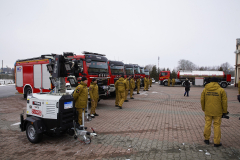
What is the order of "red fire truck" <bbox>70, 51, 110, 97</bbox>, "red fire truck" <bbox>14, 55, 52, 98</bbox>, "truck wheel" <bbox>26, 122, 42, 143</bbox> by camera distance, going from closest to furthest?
"truck wheel" <bbox>26, 122, 42, 143</bbox>
"red fire truck" <bbox>70, 51, 110, 97</bbox>
"red fire truck" <bbox>14, 55, 52, 98</bbox>

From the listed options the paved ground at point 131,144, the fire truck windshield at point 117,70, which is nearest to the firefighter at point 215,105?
the paved ground at point 131,144

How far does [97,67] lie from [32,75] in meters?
4.81

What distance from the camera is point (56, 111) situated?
4.37m

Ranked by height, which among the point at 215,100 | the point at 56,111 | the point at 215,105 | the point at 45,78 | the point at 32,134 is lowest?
the point at 32,134

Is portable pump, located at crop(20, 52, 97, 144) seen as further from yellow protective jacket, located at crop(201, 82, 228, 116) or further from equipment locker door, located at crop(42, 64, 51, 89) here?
equipment locker door, located at crop(42, 64, 51, 89)

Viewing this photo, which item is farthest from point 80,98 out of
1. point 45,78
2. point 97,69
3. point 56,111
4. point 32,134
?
point 45,78

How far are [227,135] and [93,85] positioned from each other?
531cm

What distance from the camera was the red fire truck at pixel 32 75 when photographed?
36.1ft

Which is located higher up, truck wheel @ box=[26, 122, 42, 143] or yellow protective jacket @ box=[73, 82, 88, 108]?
yellow protective jacket @ box=[73, 82, 88, 108]

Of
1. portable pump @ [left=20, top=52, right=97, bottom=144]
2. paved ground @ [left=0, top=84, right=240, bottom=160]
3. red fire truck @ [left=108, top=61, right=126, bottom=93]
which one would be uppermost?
red fire truck @ [left=108, top=61, right=126, bottom=93]

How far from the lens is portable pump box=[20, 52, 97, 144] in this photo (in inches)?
173

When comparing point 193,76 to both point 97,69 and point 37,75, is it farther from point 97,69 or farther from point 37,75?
point 37,75

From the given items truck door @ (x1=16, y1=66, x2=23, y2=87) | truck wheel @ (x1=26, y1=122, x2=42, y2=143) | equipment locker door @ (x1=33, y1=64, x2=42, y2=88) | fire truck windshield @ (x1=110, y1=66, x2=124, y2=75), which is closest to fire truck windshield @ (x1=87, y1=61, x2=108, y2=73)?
fire truck windshield @ (x1=110, y1=66, x2=124, y2=75)

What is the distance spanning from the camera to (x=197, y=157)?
3.83 meters
